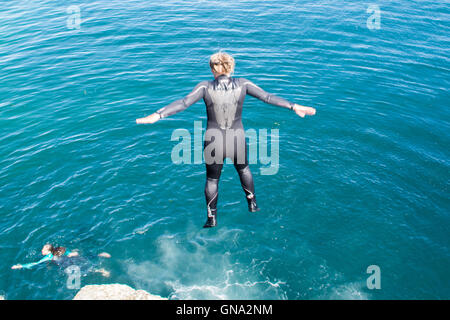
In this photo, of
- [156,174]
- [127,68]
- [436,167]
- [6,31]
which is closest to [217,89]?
[156,174]

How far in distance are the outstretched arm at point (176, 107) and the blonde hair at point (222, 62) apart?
45 centimetres

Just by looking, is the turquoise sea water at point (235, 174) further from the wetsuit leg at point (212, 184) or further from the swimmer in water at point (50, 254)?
the wetsuit leg at point (212, 184)

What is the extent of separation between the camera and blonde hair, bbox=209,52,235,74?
6.89 meters

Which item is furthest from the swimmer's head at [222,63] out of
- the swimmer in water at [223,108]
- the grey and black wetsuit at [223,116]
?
the grey and black wetsuit at [223,116]

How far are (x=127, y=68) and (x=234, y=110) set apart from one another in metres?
15.9

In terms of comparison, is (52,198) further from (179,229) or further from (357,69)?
(357,69)

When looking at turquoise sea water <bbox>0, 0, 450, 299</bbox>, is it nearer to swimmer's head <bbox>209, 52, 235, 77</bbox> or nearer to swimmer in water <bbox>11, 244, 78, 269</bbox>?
swimmer in water <bbox>11, 244, 78, 269</bbox>

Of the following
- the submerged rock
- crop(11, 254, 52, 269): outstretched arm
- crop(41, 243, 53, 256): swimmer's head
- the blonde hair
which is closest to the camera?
the blonde hair

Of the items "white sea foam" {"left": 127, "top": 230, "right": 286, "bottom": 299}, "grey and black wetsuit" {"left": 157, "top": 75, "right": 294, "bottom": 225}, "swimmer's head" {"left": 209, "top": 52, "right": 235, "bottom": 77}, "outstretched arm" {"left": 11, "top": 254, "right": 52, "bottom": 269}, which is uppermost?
"swimmer's head" {"left": 209, "top": 52, "right": 235, "bottom": 77}

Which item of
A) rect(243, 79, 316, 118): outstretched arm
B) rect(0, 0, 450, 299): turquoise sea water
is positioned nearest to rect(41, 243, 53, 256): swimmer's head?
rect(0, 0, 450, 299): turquoise sea water

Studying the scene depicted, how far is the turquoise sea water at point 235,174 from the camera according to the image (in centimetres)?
933

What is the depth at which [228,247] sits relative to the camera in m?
9.98

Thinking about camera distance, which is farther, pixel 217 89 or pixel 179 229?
pixel 179 229

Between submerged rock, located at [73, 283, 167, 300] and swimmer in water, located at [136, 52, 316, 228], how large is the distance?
303 cm
